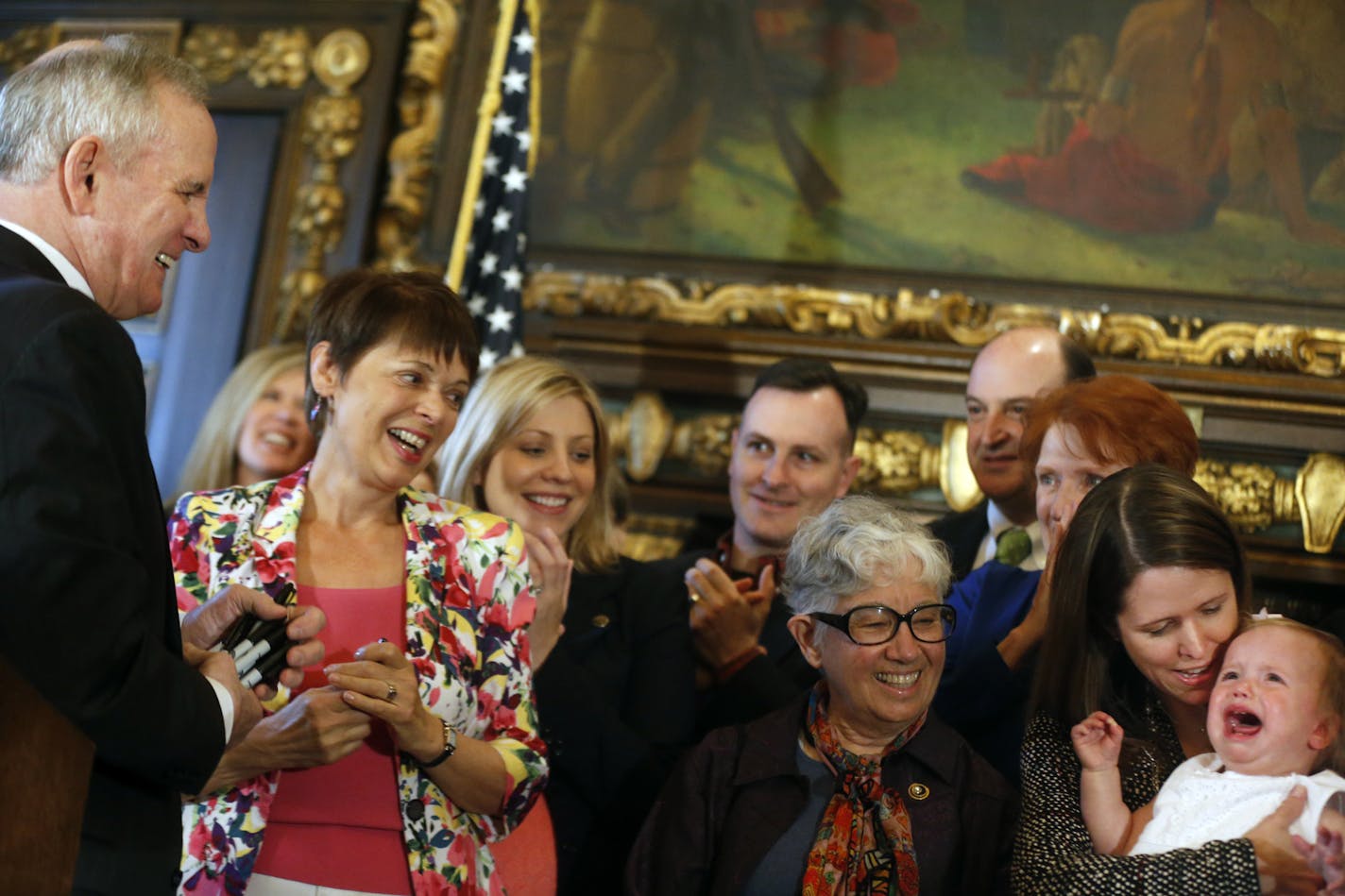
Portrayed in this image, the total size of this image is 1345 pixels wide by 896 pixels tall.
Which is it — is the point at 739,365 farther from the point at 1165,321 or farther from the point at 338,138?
the point at 338,138

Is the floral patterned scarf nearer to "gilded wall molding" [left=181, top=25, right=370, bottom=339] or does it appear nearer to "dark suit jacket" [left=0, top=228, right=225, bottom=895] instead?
"dark suit jacket" [left=0, top=228, right=225, bottom=895]

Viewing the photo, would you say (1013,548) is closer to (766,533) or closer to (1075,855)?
(766,533)

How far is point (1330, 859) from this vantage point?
2266 mm

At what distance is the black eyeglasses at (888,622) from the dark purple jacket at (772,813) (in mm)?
193

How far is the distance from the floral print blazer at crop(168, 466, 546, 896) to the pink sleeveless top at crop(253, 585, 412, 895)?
0.03m

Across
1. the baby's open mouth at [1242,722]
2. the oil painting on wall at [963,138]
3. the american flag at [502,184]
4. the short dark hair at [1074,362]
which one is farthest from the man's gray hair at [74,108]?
the oil painting on wall at [963,138]

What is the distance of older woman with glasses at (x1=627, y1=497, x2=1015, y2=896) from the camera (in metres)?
2.76

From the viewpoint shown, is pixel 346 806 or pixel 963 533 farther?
pixel 963 533

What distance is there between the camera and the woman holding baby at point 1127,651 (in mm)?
2635

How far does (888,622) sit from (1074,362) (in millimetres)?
1397

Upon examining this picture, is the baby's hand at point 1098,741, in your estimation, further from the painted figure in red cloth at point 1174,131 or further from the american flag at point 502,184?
the american flag at point 502,184

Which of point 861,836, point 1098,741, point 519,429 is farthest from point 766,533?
point 1098,741

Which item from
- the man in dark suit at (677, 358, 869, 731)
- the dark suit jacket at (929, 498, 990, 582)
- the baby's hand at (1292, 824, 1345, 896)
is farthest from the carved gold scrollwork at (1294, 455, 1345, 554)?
the baby's hand at (1292, 824, 1345, 896)

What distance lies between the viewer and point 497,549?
9.53 feet
